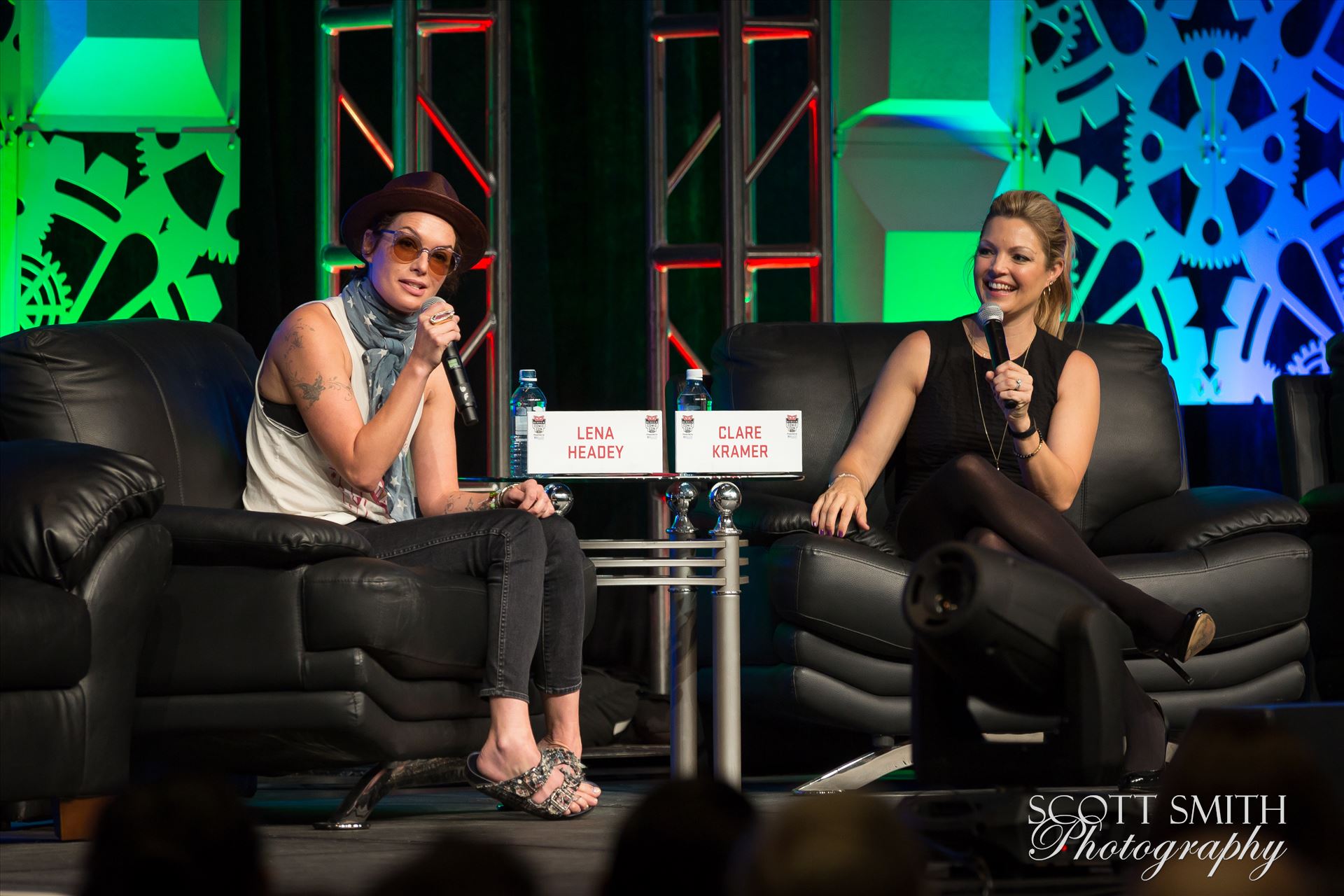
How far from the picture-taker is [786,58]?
4219 millimetres

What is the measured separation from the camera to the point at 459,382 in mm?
2455

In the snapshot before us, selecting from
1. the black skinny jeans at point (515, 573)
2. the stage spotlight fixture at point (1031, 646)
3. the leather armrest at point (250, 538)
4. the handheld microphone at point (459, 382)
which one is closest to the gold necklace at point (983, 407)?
the black skinny jeans at point (515, 573)

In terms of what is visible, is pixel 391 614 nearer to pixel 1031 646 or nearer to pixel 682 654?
pixel 682 654

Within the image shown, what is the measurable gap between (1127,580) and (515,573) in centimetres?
114

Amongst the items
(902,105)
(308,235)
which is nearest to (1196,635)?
(902,105)

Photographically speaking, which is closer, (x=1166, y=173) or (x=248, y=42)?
(x=248, y=42)

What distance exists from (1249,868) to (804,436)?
7.72ft

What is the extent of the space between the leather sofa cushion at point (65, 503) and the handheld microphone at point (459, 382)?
0.50m

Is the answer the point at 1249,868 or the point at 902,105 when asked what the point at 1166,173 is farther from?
the point at 1249,868

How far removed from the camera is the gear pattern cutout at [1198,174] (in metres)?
4.32

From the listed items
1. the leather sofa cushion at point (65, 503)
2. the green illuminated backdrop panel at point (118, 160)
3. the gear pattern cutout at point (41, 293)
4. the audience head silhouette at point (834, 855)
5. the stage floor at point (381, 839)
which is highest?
the green illuminated backdrop panel at point (118, 160)

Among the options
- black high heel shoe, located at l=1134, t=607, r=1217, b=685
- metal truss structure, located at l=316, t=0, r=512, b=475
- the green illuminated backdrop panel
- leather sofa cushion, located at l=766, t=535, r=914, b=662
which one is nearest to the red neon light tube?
metal truss structure, located at l=316, t=0, r=512, b=475

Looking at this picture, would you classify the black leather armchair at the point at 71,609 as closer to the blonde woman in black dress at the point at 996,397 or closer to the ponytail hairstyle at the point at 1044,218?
the blonde woman in black dress at the point at 996,397

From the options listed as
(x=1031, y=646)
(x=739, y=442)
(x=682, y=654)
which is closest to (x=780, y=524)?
(x=739, y=442)
